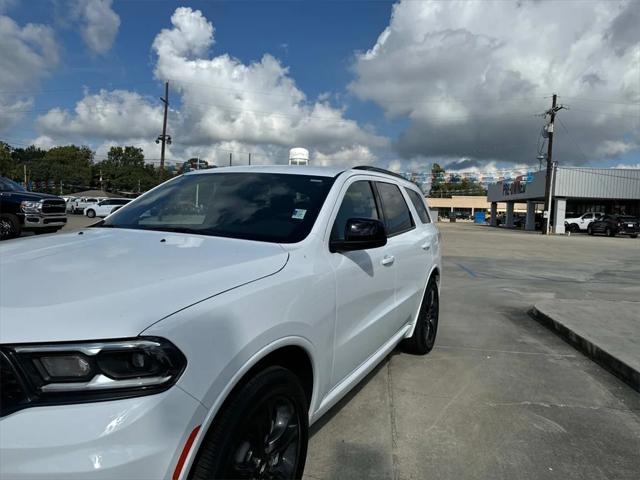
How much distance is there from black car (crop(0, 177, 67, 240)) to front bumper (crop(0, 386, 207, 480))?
13.7 meters

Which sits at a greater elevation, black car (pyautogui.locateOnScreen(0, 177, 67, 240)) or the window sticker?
the window sticker

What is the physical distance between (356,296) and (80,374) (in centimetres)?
178

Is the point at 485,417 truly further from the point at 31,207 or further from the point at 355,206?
the point at 31,207

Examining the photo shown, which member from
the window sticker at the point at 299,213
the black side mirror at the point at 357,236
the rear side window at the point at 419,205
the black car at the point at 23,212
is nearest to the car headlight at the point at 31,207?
the black car at the point at 23,212

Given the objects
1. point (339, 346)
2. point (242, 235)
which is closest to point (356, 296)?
point (339, 346)

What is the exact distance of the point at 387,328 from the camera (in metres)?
3.84

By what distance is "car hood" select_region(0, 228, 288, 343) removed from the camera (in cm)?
163

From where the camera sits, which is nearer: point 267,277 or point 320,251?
point 267,277

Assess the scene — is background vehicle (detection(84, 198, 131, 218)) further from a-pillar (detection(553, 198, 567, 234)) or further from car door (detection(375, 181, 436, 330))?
car door (detection(375, 181, 436, 330))

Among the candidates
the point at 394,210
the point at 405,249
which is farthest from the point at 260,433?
the point at 394,210

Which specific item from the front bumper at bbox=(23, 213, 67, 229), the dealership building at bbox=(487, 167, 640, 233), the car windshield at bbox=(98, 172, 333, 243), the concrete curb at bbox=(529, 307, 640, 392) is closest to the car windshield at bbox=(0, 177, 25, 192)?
the front bumper at bbox=(23, 213, 67, 229)

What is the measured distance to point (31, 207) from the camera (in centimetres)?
1379

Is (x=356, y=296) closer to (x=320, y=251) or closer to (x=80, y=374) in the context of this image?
(x=320, y=251)

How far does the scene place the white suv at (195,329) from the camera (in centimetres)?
153
